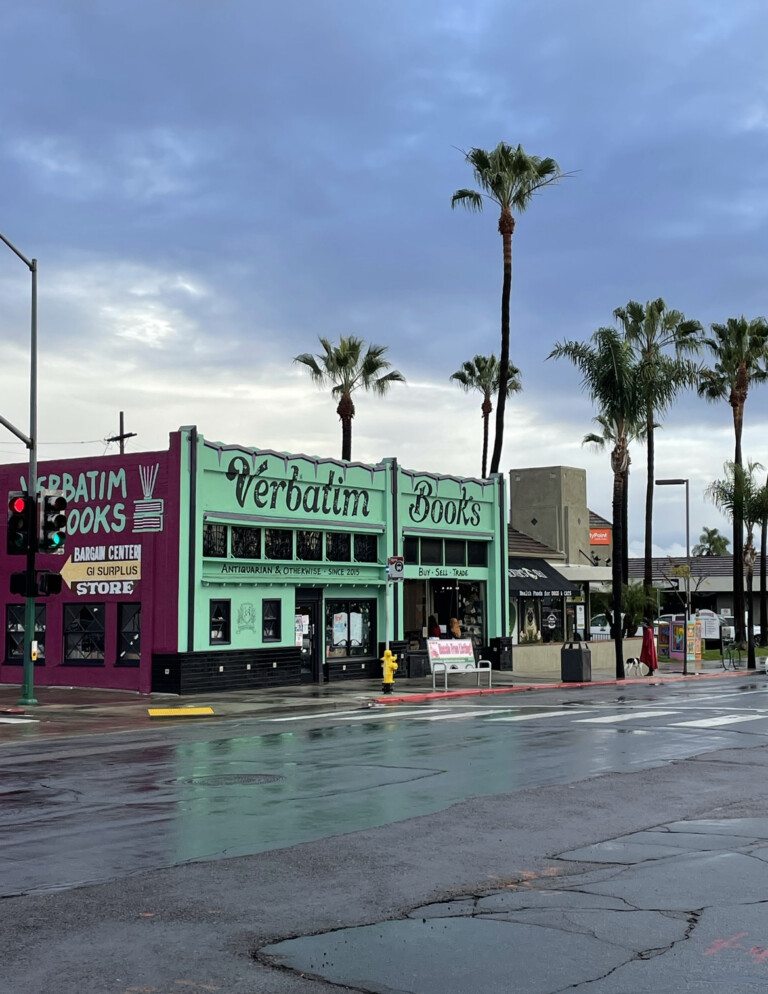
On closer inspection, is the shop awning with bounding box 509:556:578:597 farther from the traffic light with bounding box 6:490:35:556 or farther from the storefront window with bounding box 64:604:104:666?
the traffic light with bounding box 6:490:35:556

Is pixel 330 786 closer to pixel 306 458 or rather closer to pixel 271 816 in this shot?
pixel 271 816

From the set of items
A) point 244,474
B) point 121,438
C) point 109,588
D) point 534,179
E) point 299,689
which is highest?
point 534,179

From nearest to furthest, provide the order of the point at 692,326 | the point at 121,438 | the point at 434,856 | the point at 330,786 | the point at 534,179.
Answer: the point at 434,856
the point at 330,786
the point at 534,179
the point at 692,326
the point at 121,438

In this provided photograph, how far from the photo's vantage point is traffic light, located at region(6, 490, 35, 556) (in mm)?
Answer: 25031

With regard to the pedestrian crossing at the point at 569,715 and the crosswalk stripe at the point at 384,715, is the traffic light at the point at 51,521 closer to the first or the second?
the pedestrian crossing at the point at 569,715

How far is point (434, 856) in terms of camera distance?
9336mm

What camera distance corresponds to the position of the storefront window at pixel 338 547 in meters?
34.1

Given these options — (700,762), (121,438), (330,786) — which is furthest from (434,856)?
(121,438)

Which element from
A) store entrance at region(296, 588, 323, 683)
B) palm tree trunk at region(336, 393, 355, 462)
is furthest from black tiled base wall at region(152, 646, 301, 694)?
palm tree trunk at region(336, 393, 355, 462)

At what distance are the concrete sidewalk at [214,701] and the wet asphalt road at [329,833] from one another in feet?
9.41

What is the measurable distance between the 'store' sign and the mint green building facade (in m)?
1.73

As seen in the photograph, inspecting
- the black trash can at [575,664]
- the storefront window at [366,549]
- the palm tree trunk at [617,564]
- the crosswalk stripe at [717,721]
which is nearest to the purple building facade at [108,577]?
the storefront window at [366,549]

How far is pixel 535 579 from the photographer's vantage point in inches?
1727

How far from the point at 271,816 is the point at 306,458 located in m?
22.5
